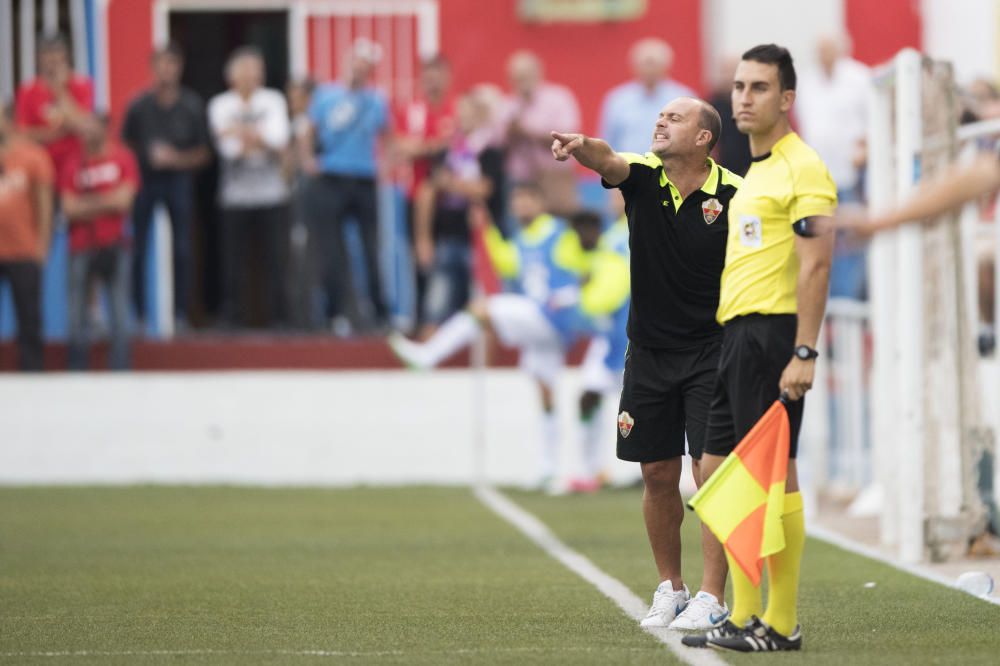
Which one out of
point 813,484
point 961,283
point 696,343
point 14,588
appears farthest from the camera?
point 813,484

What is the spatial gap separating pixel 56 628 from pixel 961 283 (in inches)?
209

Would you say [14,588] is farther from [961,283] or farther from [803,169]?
[961,283]

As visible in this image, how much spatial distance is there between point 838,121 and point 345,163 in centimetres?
418

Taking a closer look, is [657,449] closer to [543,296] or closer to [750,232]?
[750,232]

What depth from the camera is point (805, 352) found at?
22.7 feet

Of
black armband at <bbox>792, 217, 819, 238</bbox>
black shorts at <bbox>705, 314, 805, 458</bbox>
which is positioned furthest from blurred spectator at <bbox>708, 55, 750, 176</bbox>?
black armband at <bbox>792, 217, 819, 238</bbox>

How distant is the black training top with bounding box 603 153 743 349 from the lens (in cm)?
776

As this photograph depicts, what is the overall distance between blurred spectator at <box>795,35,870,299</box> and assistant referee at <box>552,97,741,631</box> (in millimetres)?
9220

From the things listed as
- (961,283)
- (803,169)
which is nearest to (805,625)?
(803,169)

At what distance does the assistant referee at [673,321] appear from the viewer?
7699 mm

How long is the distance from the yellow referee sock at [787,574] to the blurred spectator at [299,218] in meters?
10.8

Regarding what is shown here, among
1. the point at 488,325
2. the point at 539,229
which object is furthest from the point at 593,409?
the point at 539,229

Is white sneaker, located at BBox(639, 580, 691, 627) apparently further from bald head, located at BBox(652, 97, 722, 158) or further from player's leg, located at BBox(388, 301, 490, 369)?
player's leg, located at BBox(388, 301, 490, 369)

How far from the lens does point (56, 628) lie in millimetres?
7922
